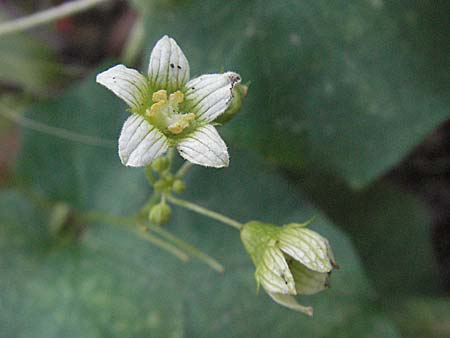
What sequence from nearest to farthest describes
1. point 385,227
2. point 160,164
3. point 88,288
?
point 160,164 < point 88,288 < point 385,227

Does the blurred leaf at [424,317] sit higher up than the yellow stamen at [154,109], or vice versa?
the yellow stamen at [154,109]

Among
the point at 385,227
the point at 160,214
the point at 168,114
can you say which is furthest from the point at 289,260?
the point at 385,227

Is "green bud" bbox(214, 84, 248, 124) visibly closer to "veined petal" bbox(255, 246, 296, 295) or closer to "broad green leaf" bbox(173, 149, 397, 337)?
"veined petal" bbox(255, 246, 296, 295)

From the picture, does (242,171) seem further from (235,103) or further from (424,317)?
(424,317)

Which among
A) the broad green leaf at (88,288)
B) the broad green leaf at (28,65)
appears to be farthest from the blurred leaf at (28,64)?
the broad green leaf at (88,288)

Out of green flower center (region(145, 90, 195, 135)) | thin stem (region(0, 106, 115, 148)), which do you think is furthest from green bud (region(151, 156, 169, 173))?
thin stem (region(0, 106, 115, 148))

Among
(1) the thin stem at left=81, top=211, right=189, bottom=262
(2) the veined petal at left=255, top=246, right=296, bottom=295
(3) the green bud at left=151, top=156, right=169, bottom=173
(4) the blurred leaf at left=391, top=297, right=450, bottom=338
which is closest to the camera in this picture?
(2) the veined petal at left=255, top=246, right=296, bottom=295

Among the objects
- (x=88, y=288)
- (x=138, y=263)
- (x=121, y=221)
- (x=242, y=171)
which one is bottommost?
(x=88, y=288)

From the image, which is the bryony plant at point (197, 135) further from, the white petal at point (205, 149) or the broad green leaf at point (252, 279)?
the broad green leaf at point (252, 279)
